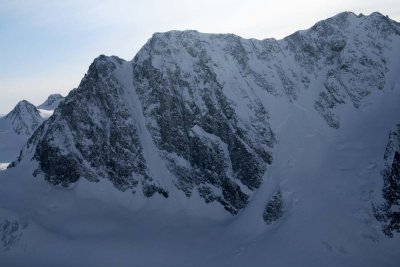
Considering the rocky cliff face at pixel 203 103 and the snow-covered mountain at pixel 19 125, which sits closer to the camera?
the rocky cliff face at pixel 203 103

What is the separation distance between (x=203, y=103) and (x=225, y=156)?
12.3 meters

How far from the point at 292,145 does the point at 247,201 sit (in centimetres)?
1537

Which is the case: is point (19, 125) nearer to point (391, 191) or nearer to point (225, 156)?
point (225, 156)

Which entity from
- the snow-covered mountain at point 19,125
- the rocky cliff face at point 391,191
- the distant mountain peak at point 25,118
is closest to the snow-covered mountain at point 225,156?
the rocky cliff face at point 391,191

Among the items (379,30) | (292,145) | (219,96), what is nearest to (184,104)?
(219,96)

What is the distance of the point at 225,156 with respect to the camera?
80562mm

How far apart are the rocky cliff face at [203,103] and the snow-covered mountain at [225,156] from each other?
0.27 metres

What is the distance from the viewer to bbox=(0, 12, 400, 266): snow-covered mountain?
64.8 m

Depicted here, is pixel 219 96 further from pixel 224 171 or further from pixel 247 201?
pixel 247 201

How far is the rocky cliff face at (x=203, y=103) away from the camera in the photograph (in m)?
78.9

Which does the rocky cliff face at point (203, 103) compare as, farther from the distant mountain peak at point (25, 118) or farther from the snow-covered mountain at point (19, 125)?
the distant mountain peak at point (25, 118)

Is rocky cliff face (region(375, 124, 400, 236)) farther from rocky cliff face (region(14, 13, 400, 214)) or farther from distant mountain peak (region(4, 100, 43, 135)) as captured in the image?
distant mountain peak (region(4, 100, 43, 135))

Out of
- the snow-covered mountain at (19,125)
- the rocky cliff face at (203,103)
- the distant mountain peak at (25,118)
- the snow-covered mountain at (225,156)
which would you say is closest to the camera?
the snow-covered mountain at (225,156)

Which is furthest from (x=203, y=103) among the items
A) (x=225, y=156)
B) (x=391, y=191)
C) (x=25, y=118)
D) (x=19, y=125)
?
(x=19, y=125)
